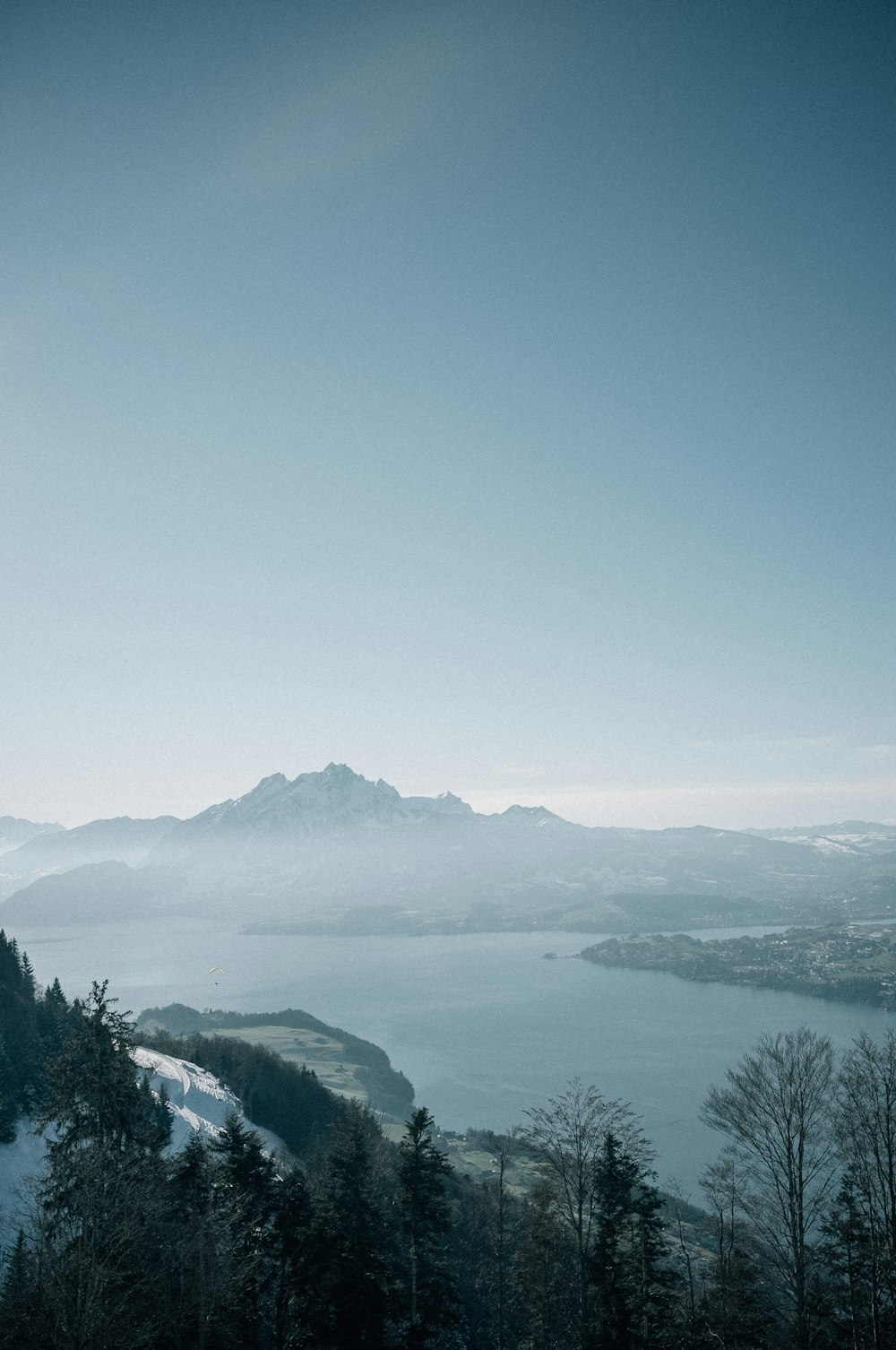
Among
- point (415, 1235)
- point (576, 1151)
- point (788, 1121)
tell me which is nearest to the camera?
point (788, 1121)

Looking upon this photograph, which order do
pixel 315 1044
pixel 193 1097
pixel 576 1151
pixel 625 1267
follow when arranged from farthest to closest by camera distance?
1. pixel 315 1044
2. pixel 193 1097
3. pixel 625 1267
4. pixel 576 1151

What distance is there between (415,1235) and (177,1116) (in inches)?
1412

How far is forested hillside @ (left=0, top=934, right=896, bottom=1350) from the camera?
670 inches

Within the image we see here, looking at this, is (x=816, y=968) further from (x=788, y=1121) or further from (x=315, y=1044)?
(x=788, y=1121)

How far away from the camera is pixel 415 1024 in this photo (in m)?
142

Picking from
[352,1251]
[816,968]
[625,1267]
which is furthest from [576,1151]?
[816,968]

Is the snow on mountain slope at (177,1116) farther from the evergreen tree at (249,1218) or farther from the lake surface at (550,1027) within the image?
the lake surface at (550,1027)

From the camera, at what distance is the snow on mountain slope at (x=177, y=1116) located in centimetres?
3262

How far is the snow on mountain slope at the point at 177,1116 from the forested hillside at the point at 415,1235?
37.7ft

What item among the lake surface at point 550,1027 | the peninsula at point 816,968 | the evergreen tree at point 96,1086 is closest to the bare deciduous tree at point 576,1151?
the evergreen tree at point 96,1086

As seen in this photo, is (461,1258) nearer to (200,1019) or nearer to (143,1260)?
(143,1260)

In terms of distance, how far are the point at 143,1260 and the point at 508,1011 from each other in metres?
143

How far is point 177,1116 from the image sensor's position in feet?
164

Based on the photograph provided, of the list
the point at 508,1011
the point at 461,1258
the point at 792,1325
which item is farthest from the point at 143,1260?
the point at 508,1011
